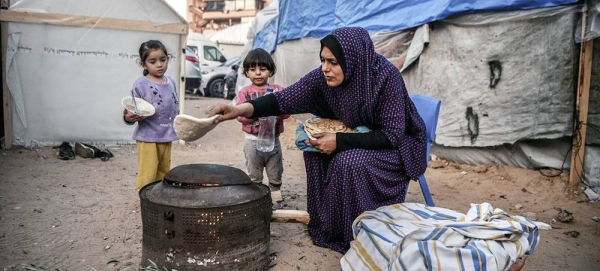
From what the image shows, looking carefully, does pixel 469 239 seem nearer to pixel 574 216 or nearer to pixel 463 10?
pixel 574 216

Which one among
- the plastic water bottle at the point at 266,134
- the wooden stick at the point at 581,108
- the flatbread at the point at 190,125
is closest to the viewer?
the flatbread at the point at 190,125

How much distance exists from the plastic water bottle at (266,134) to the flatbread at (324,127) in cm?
74

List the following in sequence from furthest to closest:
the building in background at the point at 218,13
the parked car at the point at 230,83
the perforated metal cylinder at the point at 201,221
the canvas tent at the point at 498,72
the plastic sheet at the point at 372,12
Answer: the building in background at the point at 218,13
the parked car at the point at 230,83
the plastic sheet at the point at 372,12
the canvas tent at the point at 498,72
the perforated metal cylinder at the point at 201,221

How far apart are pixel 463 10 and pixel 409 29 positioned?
0.91 meters

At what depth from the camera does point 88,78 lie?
5984 millimetres

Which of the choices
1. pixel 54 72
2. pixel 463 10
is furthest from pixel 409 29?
pixel 54 72

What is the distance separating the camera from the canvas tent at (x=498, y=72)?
4.34m

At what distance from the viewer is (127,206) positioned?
368 centimetres

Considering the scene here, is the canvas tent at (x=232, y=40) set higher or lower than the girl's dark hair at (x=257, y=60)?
higher

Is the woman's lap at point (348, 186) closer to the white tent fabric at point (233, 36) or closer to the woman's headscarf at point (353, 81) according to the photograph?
the woman's headscarf at point (353, 81)

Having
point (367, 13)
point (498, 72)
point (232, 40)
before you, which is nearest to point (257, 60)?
point (498, 72)

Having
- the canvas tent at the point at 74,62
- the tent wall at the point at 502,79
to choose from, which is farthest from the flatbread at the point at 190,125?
the canvas tent at the point at 74,62

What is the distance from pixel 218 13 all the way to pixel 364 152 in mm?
25968

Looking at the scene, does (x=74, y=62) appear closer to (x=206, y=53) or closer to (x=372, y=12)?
(x=372, y=12)
